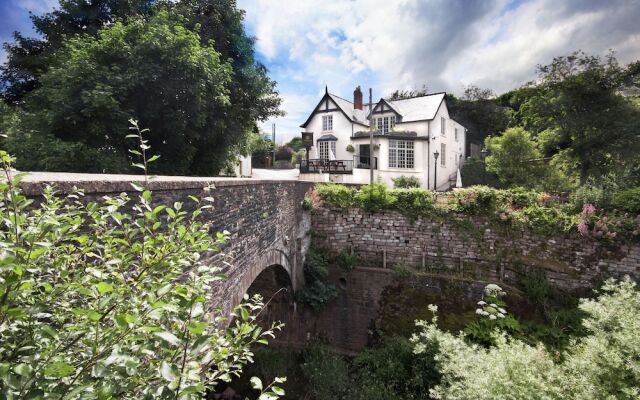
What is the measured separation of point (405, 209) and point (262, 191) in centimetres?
768

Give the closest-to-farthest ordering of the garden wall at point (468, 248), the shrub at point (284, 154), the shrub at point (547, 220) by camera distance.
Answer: the garden wall at point (468, 248) < the shrub at point (547, 220) < the shrub at point (284, 154)

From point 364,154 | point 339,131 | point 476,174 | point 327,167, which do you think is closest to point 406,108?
point 364,154

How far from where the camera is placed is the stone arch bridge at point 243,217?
2902 mm

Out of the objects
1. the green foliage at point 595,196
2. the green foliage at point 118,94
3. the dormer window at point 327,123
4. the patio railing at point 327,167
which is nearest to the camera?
the green foliage at point 118,94

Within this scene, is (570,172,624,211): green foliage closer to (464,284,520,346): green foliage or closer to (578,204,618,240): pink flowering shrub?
(578,204,618,240): pink flowering shrub

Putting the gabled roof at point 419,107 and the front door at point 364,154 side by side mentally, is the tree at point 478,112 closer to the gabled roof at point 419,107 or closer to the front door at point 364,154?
the gabled roof at point 419,107

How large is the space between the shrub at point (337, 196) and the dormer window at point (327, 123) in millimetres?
14322

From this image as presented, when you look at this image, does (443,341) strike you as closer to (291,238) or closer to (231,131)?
(291,238)

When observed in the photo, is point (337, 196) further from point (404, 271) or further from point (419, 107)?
point (419, 107)

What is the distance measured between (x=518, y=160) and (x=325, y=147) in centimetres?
1457

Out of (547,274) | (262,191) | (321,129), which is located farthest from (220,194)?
(321,129)

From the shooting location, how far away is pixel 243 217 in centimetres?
636

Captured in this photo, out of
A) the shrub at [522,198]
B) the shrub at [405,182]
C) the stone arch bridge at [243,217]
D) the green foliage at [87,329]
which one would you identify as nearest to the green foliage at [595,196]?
the shrub at [522,198]

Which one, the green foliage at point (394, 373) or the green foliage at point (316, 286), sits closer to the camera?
the green foliage at point (394, 373)
